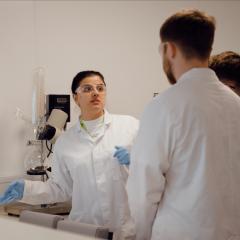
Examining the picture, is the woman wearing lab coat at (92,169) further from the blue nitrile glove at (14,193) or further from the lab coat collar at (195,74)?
the lab coat collar at (195,74)

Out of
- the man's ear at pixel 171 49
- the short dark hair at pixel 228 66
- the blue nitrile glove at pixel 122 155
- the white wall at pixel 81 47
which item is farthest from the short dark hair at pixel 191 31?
the white wall at pixel 81 47

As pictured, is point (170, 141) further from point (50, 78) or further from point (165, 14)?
point (165, 14)

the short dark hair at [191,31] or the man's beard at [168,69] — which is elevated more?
the short dark hair at [191,31]

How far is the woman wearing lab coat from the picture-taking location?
1756mm

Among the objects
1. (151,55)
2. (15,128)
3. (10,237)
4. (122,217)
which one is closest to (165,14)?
(151,55)

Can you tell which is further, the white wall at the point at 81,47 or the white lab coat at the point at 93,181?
the white wall at the point at 81,47

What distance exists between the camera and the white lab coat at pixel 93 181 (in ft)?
5.75

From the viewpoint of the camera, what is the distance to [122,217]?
1.75m

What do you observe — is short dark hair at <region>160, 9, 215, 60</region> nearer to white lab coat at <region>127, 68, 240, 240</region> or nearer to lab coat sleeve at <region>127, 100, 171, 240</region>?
white lab coat at <region>127, 68, 240, 240</region>

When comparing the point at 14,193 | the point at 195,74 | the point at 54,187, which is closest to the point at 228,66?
the point at 195,74

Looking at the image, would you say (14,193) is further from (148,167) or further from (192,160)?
(192,160)

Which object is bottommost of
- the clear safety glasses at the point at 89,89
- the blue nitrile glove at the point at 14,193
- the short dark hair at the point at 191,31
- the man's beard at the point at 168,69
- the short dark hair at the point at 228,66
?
the blue nitrile glove at the point at 14,193

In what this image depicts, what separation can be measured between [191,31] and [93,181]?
0.88 m

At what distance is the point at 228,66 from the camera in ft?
5.20
